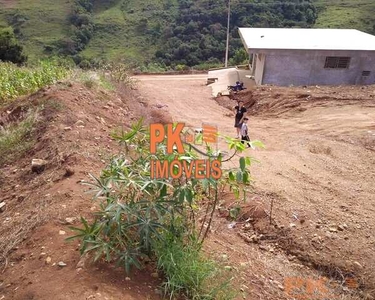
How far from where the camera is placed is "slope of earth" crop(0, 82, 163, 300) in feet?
8.16

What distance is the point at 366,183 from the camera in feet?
19.7

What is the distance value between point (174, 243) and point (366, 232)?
9.88ft

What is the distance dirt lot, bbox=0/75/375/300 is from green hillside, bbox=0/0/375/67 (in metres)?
24.1

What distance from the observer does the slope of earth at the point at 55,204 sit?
2486 millimetres

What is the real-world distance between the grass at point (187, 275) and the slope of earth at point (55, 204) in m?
0.18

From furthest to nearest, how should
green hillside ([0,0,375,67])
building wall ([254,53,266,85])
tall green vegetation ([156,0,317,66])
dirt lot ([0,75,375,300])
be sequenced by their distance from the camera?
green hillside ([0,0,375,67]), tall green vegetation ([156,0,317,66]), building wall ([254,53,266,85]), dirt lot ([0,75,375,300])

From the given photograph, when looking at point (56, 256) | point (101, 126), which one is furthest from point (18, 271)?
point (101, 126)

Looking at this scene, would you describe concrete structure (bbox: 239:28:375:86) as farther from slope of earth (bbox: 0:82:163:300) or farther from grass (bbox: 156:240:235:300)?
grass (bbox: 156:240:235:300)

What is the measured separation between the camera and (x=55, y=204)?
344 cm

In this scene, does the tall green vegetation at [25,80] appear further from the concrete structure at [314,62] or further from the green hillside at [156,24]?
the green hillside at [156,24]

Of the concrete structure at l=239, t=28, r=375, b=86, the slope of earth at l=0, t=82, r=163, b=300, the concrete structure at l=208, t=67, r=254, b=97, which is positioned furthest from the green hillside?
the slope of earth at l=0, t=82, r=163, b=300

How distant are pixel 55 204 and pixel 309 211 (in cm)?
334

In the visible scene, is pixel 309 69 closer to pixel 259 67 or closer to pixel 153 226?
pixel 259 67

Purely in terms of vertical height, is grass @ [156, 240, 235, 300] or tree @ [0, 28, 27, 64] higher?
grass @ [156, 240, 235, 300]
